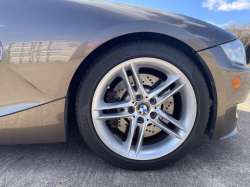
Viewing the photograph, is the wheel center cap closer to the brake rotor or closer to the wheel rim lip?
the wheel rim lip

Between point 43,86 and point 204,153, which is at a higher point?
point 43,86

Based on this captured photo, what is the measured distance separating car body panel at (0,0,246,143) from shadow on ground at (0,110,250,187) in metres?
0.28

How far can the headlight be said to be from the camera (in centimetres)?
123

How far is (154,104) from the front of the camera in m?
1.22

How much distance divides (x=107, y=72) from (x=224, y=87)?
0.83 meters

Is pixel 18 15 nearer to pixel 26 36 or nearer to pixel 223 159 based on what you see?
pixel 26 36

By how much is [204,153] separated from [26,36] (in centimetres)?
160

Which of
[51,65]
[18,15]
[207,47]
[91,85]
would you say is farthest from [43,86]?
[207,47]

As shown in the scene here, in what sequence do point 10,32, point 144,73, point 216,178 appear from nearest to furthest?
point 10,32
point 216,178
point 144,73

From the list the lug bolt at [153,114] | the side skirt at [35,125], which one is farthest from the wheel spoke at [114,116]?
the side skirt at [35,125]

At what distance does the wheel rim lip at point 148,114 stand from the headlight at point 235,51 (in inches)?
14.5

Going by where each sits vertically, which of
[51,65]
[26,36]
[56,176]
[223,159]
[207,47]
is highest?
[207,47]

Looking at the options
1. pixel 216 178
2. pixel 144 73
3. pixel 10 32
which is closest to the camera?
pixel 10 32

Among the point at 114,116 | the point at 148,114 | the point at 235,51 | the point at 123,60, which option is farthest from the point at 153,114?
the point at 235,51
